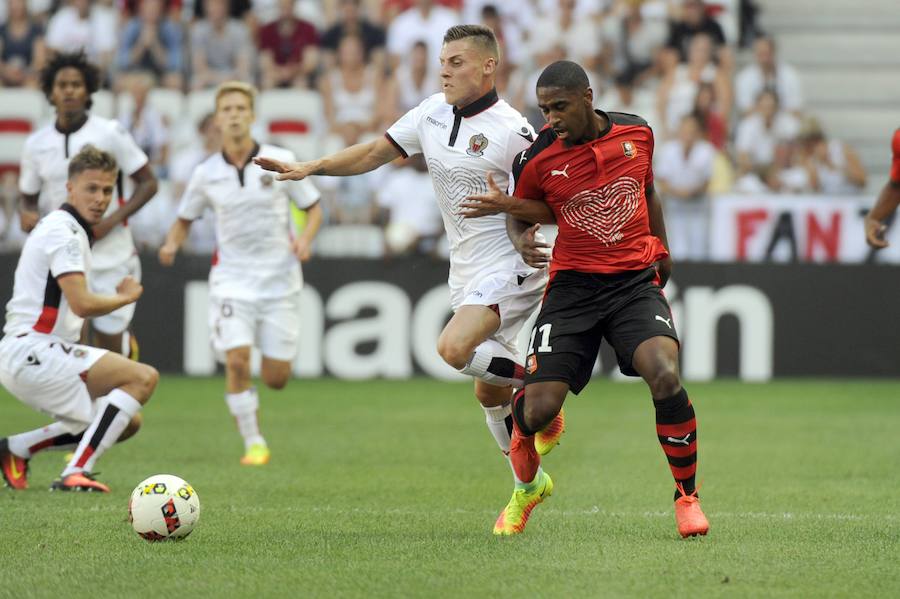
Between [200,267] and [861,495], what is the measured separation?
934cm

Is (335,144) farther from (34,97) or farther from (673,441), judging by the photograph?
(673,441)

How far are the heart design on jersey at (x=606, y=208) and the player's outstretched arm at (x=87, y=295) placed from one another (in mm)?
2651

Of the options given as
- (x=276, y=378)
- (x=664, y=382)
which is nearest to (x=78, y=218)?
(x=276, y=378)

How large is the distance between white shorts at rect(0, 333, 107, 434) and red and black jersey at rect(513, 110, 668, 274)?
307cm

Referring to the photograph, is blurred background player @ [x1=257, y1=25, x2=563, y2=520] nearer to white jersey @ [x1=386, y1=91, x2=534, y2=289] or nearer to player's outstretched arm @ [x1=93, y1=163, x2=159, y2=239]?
white jersey @ [x1=386, y1=91, x2=534, y2=289]

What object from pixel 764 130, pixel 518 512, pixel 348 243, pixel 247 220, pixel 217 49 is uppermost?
pixel 217 49

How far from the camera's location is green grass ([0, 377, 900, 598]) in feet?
19.2

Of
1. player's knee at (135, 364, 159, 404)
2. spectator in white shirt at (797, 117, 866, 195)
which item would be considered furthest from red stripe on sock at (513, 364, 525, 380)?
spectator in white shirt at (797, 117, 866, 195)

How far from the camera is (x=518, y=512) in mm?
7176

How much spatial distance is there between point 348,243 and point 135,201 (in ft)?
20.5

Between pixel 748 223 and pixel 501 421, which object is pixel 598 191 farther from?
pixel 748 223

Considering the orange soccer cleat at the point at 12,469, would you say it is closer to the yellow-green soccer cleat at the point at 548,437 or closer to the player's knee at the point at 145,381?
the player's knee at the point at 145,381

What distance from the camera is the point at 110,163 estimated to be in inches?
341

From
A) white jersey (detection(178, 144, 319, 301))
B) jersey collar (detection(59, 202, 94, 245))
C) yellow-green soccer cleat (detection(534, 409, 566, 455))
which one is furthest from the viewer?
white jersey (detection(178, 144, 319, 301))
